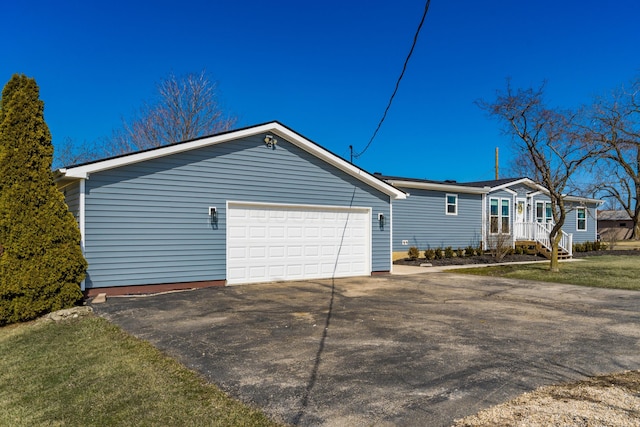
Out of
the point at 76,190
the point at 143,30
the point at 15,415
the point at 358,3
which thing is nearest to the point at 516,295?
the point at 358,3

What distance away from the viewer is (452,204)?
67.6ft

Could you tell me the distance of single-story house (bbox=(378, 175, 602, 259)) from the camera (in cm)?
1884

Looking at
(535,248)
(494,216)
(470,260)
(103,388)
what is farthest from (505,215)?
(103,388)

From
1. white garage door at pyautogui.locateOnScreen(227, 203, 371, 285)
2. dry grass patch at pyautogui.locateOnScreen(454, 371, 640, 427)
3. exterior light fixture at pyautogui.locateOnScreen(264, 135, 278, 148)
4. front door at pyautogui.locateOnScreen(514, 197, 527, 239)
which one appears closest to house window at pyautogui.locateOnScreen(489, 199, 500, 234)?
front door at pyautogui.locateOnScreen(514, 197, 527, 239)

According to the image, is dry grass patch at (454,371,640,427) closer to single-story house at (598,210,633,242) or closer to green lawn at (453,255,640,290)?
green lawn at (453,255,640,290)

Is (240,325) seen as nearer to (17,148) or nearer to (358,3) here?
(17,148)

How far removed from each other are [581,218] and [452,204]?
1265cm

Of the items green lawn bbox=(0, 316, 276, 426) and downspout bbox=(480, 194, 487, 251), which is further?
downspout bbox=(480, 194, 487, 251)

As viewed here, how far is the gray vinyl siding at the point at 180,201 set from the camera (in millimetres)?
9344

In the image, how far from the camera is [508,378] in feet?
13.8

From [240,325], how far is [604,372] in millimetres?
4779

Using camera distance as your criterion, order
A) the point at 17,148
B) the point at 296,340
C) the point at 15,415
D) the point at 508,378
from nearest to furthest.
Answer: the point at 15,415, the point at 508,378, the point at 296,340, the point at 17,148

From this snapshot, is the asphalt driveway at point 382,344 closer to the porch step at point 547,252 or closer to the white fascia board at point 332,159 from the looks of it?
the white fascia board at point 332,159

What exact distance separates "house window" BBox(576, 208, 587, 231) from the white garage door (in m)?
20.4
